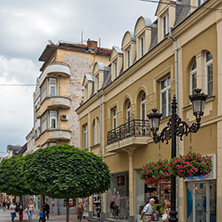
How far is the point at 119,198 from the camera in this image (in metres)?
23.5

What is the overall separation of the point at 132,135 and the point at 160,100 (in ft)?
7.13

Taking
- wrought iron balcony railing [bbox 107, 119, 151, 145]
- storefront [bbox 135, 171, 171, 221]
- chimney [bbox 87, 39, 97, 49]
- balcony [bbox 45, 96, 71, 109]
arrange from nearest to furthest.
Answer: storefront [bbox 135, 171, 171, 221]
wrought iron balcony railing [bbox 107, 119, 151, 145]
balcony [bbox 45, 96, 71, 109]
chimney [bbox 87, 39, 97, 49]

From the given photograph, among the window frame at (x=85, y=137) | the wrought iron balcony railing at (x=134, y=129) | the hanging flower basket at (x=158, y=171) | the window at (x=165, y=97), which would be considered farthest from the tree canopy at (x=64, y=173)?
the window frame at (x=85, y=137)

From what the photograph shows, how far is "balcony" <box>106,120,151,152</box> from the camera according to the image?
19.4m

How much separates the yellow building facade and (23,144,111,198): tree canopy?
2.28 metres

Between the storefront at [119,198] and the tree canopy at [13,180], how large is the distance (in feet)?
21.3

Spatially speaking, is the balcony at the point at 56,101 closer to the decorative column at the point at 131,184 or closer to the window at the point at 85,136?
the window at the point at 85,136

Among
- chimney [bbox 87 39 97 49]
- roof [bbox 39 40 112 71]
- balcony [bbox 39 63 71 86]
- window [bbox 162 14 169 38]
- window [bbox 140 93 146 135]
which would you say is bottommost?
window [bbox 140 93 146 135]

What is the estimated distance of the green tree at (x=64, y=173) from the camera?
59.6 ft

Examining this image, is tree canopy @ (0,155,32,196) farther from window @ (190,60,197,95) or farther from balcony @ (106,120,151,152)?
window @ (190,60,197,95)

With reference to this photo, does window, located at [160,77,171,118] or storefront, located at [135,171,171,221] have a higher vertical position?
window, located at [160,77,171,118]

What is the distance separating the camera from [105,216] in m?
25.0

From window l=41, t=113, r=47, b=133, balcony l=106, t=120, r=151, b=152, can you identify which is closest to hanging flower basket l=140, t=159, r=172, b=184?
balcony l=106, t=120, r=151, b=152

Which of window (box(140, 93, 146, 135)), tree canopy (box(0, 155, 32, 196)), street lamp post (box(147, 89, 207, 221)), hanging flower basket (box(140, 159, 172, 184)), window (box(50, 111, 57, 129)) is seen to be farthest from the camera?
window (box(50, 111, 57, 129))
